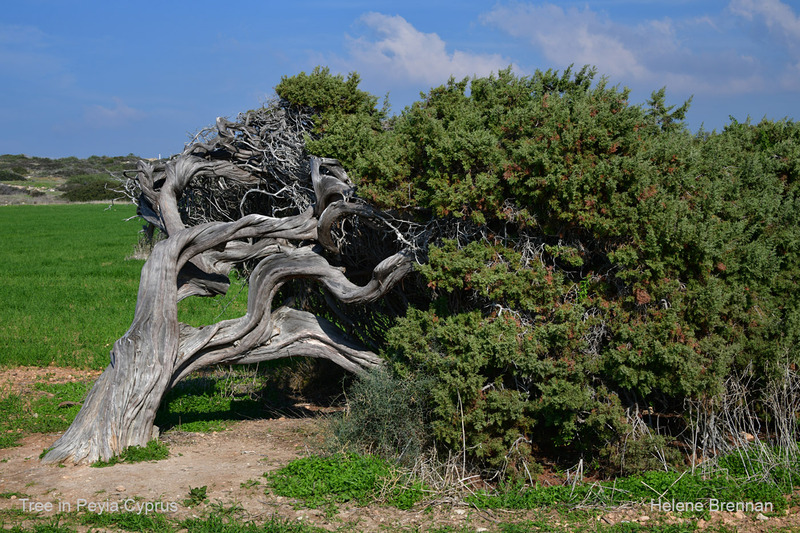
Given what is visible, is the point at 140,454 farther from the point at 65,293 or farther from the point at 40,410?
the point at 65,293

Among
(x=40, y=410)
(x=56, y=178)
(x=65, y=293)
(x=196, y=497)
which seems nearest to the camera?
(x=196, y=497)

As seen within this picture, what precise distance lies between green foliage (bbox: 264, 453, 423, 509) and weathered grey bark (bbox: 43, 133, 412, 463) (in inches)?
63.2

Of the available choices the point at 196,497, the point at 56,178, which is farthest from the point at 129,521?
the point at 56,178

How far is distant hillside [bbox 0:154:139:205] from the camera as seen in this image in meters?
65.5

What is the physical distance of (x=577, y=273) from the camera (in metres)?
6.79

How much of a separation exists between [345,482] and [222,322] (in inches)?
111

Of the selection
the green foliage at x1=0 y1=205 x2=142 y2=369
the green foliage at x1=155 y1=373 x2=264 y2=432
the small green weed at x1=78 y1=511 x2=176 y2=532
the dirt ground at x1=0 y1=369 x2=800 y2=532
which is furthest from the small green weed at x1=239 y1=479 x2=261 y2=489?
the green foliage at x1=0 y1=205 x2=142 y2=369

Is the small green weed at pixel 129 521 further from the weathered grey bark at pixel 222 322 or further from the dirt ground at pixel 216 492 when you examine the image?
the weathered grey bark at pixel 222 322

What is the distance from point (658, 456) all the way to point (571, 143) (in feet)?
10.0

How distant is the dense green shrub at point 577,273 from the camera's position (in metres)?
6.14

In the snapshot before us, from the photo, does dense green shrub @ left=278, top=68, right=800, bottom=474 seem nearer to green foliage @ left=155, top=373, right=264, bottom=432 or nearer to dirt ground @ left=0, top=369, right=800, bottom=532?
dirt ground @ left=0, top=369, right=800, bottom=532

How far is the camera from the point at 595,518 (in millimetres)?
5668

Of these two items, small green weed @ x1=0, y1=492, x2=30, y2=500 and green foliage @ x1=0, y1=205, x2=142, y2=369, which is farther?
green foliage @ x1=0, y1=205, x2=142, y2=369

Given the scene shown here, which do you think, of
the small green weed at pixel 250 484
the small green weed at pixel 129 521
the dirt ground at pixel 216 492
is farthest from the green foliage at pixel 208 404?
the small green weed at pixel 129 521
